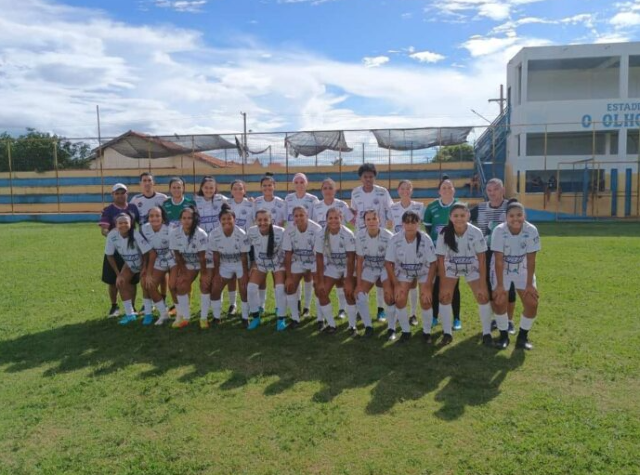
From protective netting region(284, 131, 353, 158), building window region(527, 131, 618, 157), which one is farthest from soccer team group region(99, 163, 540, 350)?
building window region(527, 131, 618, 157)

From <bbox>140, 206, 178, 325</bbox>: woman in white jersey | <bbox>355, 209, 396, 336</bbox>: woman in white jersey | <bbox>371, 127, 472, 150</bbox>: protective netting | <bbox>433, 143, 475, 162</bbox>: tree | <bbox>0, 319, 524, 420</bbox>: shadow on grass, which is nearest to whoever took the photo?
<bbox>0, 319, 524, 420</bbox>: shadow on grass

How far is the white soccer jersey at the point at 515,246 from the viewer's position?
16.7 ft

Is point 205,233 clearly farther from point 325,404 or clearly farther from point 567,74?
point 567,74

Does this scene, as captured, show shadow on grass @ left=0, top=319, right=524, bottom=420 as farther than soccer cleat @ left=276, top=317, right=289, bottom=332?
No

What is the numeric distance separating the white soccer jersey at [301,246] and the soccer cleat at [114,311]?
2.48 metres

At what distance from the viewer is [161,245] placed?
6.27m

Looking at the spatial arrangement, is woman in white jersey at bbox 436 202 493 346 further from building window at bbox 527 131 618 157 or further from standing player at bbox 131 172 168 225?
building window at bbox 527 131 618 157

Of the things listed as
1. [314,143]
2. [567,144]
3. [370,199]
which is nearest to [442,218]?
[370,199]

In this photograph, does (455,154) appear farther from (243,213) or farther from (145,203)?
(145,203)

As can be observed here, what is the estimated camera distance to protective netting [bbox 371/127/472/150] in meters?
21.3

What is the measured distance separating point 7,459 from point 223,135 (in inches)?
814

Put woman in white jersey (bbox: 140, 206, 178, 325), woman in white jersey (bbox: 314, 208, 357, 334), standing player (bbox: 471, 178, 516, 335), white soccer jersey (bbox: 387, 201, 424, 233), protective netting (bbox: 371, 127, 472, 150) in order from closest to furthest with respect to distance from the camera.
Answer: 1. standing player (bbox: 471, 178, 516, 335)
2. woman in white jersey (bbox: 314, 208, 357, 334)
3. woman in white jersey (bbox: 140, 206, 178, 325)
4. white soccer jersey (bbox: 387, 201, 424, 233)
5. protective netting (bbox: 371, 127, 472, 150)

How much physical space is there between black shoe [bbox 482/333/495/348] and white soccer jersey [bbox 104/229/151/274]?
4040 millimetres

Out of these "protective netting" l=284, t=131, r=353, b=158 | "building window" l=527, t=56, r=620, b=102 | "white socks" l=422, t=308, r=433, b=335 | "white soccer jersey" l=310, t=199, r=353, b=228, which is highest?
"building window" l=527, t=56, r=620, b=102
